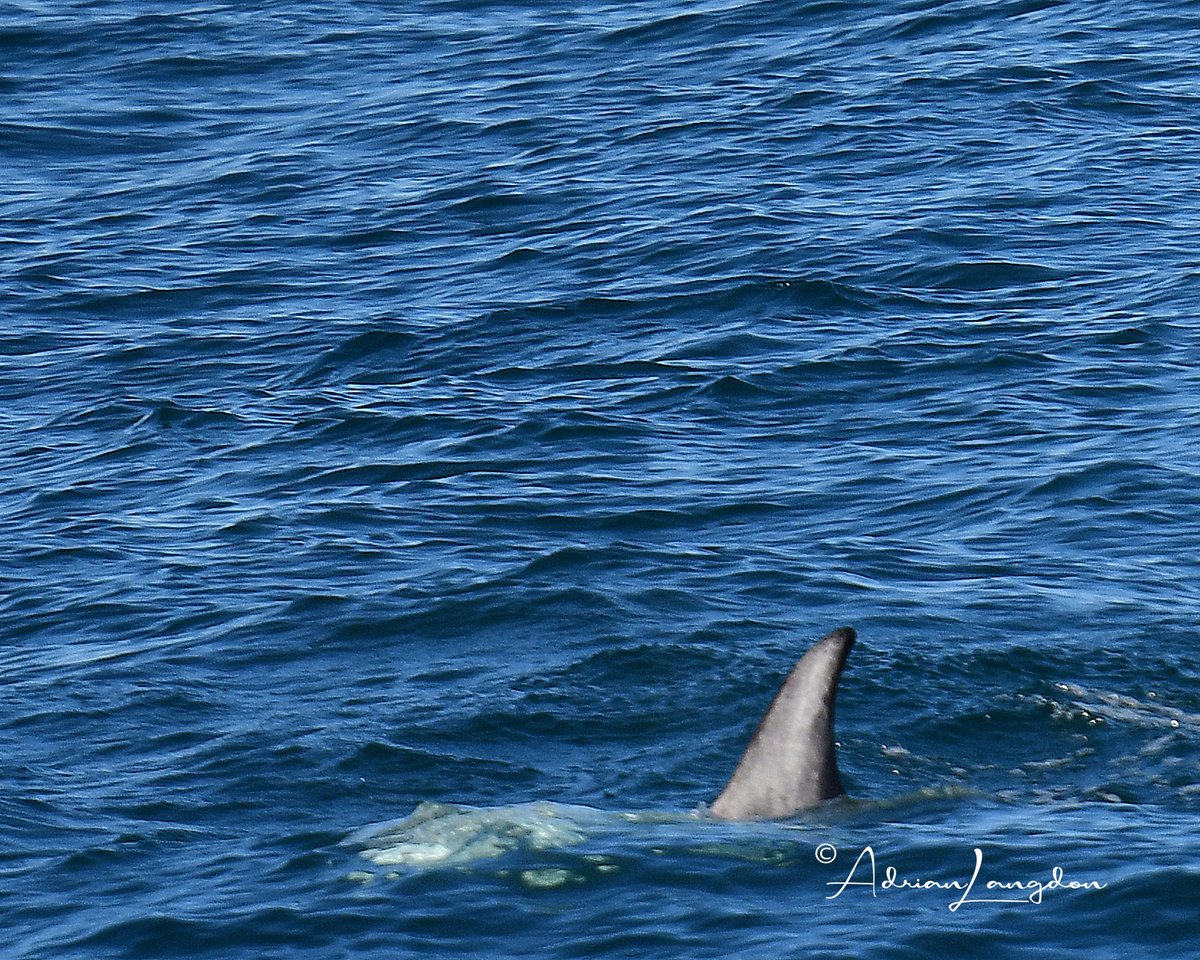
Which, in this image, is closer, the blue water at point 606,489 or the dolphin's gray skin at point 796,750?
the dolphin's gray skin at point 796,750

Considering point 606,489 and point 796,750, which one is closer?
point 796,750

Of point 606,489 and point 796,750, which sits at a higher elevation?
point 796,750

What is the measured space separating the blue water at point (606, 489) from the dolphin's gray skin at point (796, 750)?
174mm

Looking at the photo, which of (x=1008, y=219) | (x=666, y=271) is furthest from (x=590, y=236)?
(x=1008, y=219)

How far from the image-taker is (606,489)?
1622 cm

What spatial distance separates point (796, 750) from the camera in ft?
33.6

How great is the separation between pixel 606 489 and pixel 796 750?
6178 mm

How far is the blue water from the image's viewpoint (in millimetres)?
10305

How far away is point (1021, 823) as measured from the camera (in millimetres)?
10656

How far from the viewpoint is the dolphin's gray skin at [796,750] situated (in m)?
10.1

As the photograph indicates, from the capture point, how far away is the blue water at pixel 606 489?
10.3 metres

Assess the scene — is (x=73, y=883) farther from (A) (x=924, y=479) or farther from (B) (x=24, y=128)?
(B) (x=24, y=128)

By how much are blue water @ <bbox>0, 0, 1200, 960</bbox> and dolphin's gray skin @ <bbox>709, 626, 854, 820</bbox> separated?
0.17m

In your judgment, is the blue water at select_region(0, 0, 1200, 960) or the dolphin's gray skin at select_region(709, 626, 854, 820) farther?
the blue water at select_region(0, 0, 1200, 960)
